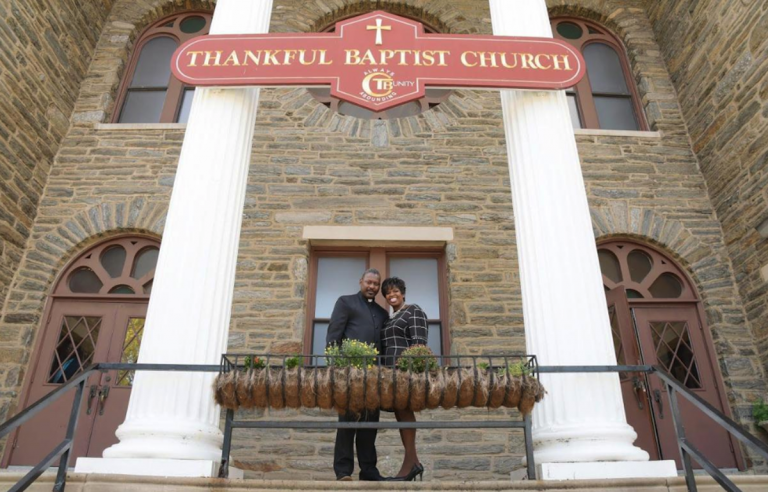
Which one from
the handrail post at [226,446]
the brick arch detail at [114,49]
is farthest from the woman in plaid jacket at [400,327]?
the brick arch detail at [114,49]

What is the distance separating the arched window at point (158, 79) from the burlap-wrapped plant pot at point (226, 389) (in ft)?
18.1

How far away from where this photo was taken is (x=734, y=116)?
713 cm

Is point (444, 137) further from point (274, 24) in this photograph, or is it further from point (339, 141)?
point (274, 24)

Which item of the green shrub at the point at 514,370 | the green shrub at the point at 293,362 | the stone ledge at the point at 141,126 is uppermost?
the stone ledge at the point at 141,126

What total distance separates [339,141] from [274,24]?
2.31 metres

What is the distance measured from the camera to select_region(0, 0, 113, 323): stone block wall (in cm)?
677

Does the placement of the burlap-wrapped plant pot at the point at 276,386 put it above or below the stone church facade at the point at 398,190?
below

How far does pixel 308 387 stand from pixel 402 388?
56 centimetres

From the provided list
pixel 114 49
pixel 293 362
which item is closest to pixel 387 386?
pixel 293 362

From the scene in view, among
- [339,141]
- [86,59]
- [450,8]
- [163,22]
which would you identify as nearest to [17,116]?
[86,59]

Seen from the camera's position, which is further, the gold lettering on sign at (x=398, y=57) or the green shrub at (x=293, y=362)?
the gold lettering on sign at (x=398, y=57)

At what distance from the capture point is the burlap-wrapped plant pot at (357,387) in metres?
3.59

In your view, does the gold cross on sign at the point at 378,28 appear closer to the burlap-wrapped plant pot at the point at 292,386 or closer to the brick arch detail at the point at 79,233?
the burlap-wrapped plant pot at the point at 292,386

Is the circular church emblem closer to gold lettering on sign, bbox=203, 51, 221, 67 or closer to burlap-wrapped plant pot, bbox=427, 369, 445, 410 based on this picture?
gold lettering on sign, bbox=203, 51, 221, 67
